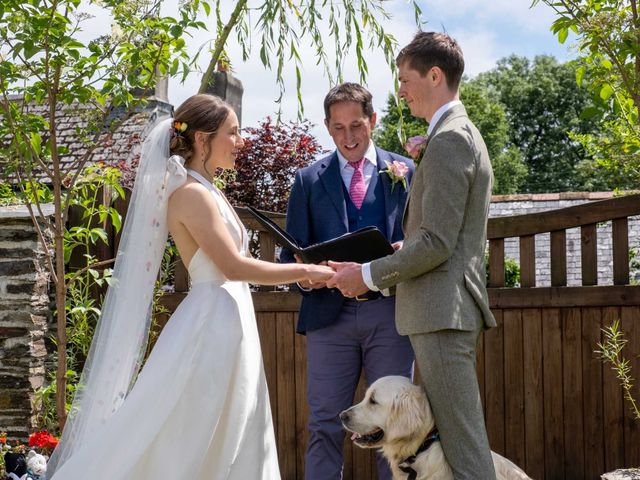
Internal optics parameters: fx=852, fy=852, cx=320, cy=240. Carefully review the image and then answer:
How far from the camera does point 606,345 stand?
4.68 meters

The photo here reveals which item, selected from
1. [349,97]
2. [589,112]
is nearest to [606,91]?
[589,112]

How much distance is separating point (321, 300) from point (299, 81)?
6.59 feet

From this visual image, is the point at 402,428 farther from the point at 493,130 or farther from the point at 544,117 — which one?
the point at 544,117

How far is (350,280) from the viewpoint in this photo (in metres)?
3.28

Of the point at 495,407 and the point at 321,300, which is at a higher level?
the point at 321,300

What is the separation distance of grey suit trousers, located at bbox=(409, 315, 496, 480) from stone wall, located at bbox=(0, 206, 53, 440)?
2.96m

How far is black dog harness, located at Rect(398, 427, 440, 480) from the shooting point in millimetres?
3043

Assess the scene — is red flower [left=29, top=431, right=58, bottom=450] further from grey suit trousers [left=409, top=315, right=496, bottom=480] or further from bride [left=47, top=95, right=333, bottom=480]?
grey suit trousers [left=409, top=315, right=496, bottom=480]

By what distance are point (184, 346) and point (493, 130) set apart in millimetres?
42981

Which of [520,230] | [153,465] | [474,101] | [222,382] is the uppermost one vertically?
[474,101]

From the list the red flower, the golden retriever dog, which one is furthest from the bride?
the red flower

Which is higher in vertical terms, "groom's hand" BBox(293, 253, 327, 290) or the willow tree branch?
the willow tree branch

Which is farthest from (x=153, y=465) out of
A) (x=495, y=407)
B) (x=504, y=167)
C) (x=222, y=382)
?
(x=504, y=167)

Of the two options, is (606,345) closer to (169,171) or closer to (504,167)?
(169,171)
